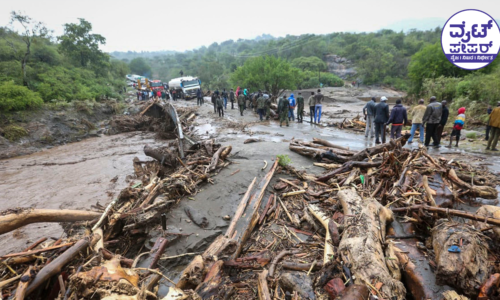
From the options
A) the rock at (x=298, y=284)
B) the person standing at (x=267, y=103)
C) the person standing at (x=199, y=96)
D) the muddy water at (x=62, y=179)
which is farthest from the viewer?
the person standing at (x=199, y=96)

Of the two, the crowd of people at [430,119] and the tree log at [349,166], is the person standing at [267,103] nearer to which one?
the crowd of people at [430,119]

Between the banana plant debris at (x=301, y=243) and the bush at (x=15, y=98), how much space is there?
17.9 meters

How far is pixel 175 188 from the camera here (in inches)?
219

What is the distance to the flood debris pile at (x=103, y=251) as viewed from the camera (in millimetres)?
2589

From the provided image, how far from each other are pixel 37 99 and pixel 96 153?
28.1 feet

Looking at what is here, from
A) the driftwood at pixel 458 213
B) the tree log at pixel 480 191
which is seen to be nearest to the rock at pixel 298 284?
the driftwood at pixel 458 213

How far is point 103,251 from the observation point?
10.7 feet

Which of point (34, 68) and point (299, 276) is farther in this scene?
point (34, 68)

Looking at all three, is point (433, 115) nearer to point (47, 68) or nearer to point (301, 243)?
point (301, 243)

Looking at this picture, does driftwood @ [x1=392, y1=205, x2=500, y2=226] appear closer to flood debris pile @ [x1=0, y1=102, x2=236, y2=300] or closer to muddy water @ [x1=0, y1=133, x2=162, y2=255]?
flood debris pile @ [x1=0, y1=102, x2=236, y2=300]

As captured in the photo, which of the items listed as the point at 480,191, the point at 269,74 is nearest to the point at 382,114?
the point at 480,191

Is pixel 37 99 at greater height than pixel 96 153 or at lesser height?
greater

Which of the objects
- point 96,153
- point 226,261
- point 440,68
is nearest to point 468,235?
point 226,261

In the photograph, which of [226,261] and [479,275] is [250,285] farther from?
[479,275]
